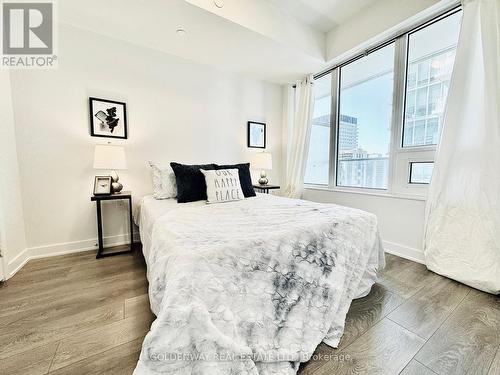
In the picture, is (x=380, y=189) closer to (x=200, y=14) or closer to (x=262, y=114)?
(x=262, y=114)

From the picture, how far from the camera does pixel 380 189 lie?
8.45 feet

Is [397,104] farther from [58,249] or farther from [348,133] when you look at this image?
[58,249]

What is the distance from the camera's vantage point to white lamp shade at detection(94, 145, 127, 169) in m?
2.09

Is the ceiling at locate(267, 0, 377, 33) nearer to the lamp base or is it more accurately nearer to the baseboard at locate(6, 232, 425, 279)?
the lamp base

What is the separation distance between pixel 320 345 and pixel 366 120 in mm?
2645

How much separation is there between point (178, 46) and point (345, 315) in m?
3.06

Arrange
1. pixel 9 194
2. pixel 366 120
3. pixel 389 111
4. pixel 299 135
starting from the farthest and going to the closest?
pixel 299 135
pixel 366 120
pixel 389 111
pixel 9 194

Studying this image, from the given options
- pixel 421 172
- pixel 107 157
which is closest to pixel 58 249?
pixel 107 157

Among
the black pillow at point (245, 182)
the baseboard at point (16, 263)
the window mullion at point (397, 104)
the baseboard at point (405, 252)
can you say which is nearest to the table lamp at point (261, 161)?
the black pillow at point (245, 182)

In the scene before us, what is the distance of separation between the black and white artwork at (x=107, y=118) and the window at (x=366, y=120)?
2.86 m

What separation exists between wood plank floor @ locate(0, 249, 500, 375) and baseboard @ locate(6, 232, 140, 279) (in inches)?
4.1

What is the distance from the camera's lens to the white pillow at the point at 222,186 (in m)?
2.09

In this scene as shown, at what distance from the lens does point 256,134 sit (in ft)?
11.4

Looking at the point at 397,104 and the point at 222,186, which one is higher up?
the point at 397,104
